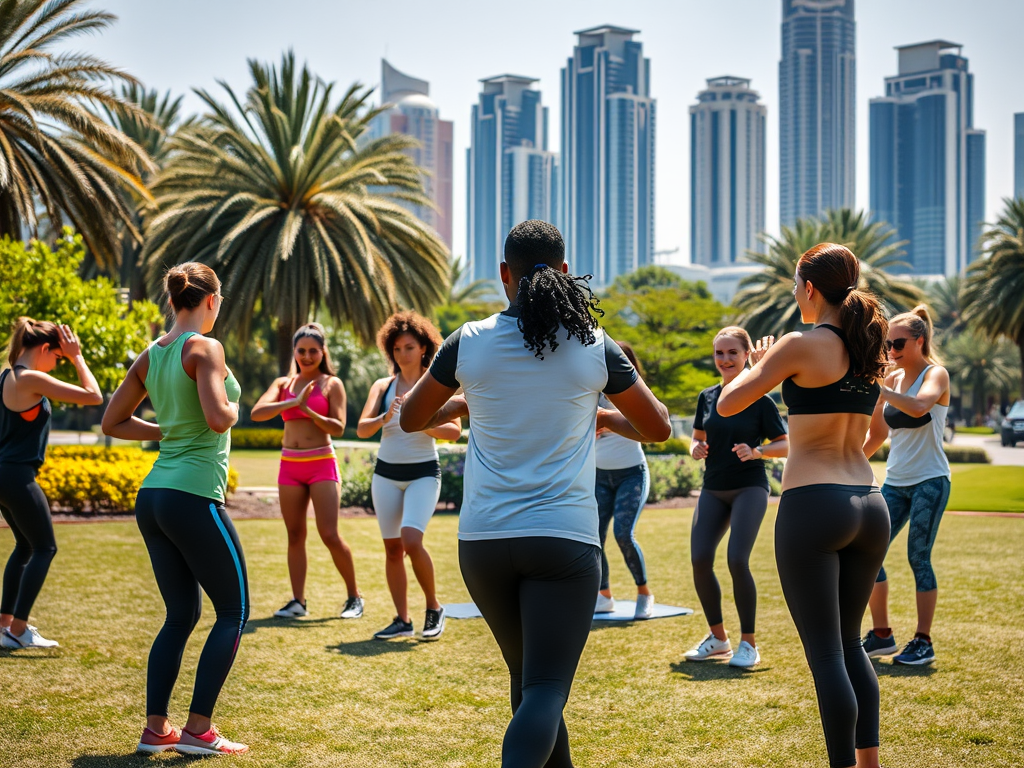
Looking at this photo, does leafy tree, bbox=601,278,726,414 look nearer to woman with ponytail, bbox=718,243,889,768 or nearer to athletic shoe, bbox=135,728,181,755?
athletic shoe, bbox=135,728,181,755

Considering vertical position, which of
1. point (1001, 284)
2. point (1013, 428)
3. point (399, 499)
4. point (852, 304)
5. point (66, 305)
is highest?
point (1001, 284)

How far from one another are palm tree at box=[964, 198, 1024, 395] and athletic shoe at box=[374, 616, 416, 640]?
36.1 meters

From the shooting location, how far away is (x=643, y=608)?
316 inches

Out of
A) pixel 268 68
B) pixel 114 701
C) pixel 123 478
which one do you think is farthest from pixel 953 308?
pixel 114 701

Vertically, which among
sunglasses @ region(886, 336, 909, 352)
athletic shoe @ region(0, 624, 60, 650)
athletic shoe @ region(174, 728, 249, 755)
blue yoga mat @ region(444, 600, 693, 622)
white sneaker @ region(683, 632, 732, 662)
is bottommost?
blue yoga mat @ region(444, 600, 693, 622)

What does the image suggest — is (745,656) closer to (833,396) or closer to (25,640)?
(833,396)

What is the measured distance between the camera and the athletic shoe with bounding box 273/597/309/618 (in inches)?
307

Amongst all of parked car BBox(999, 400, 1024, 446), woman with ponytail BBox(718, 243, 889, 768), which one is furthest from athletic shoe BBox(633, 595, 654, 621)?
parked car BBox(999, 400, 1024, 446)

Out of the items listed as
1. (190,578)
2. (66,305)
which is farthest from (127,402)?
(66,305)

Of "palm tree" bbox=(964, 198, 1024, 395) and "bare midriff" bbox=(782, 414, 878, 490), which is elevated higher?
"palm tree" bbox=(964, 198, 1024, 395)

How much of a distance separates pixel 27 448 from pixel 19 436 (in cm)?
9

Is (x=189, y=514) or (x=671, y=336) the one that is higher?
(x=671, y=336)

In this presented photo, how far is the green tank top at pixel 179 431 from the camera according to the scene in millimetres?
4461

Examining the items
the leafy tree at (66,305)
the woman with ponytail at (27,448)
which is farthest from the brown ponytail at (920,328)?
the leafy tree at (66,305)
